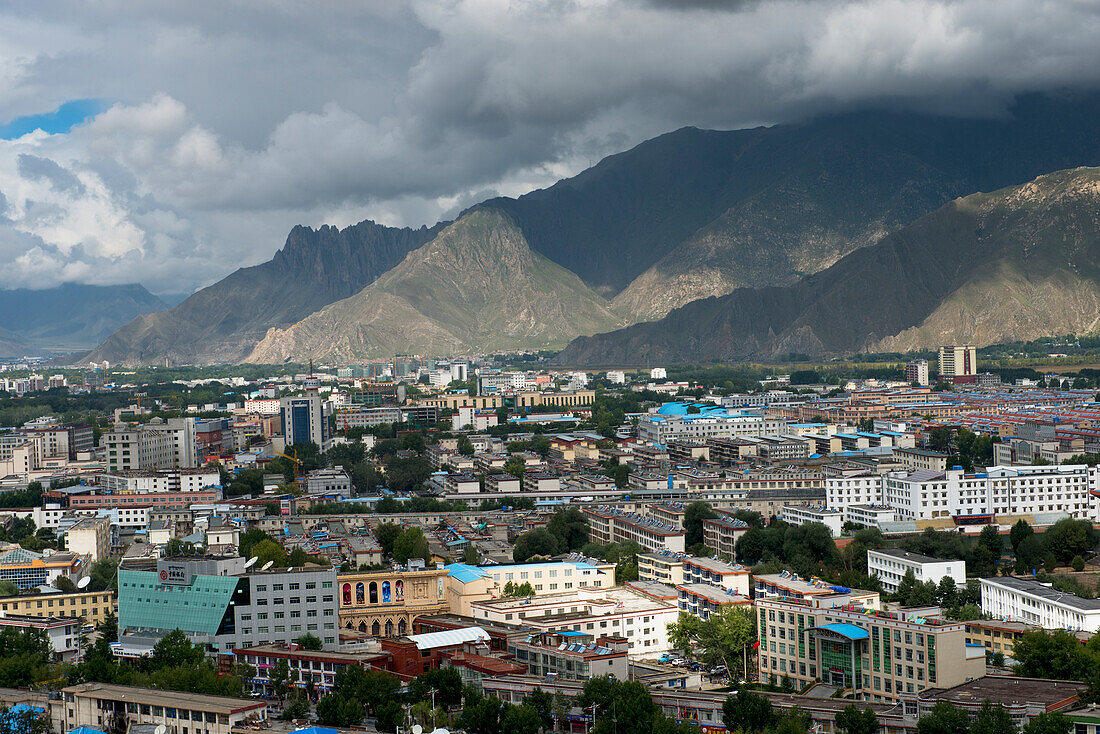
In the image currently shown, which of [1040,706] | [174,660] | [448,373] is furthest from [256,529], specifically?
[448,373]

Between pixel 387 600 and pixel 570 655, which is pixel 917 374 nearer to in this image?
pixel 387 600

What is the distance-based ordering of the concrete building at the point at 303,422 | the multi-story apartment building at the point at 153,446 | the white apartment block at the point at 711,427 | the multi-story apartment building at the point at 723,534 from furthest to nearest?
the concrete building at the point at 303,422, the white apartment block at the point at 711,427, the multi-story apartment building at the point at 153,446, the multi-story apartment building at the point at 723,534

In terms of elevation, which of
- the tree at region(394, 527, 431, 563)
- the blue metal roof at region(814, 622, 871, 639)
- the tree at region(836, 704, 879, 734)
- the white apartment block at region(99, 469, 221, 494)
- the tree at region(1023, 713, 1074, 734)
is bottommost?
the tree at region(836, 704, 879, 734)

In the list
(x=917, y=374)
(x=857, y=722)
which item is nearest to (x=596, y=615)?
(x=857, y=722)

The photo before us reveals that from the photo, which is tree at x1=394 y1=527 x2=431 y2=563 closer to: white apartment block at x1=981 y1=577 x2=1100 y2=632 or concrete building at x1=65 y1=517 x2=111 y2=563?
concrete building at x1=65 y1=517 x2=111 y2=563

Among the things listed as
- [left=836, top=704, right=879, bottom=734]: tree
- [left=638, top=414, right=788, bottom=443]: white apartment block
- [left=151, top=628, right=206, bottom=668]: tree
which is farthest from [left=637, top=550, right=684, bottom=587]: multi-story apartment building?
[left=638, top=414, right=788, bottom=443]: white apartment block

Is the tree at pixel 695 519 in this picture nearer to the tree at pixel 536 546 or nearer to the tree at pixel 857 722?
the tree at pixel 536 546

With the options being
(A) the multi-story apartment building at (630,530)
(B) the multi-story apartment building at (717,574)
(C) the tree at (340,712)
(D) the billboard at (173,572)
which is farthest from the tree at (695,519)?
(C) the tree at (340,712)

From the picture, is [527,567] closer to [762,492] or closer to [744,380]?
[762,492]
